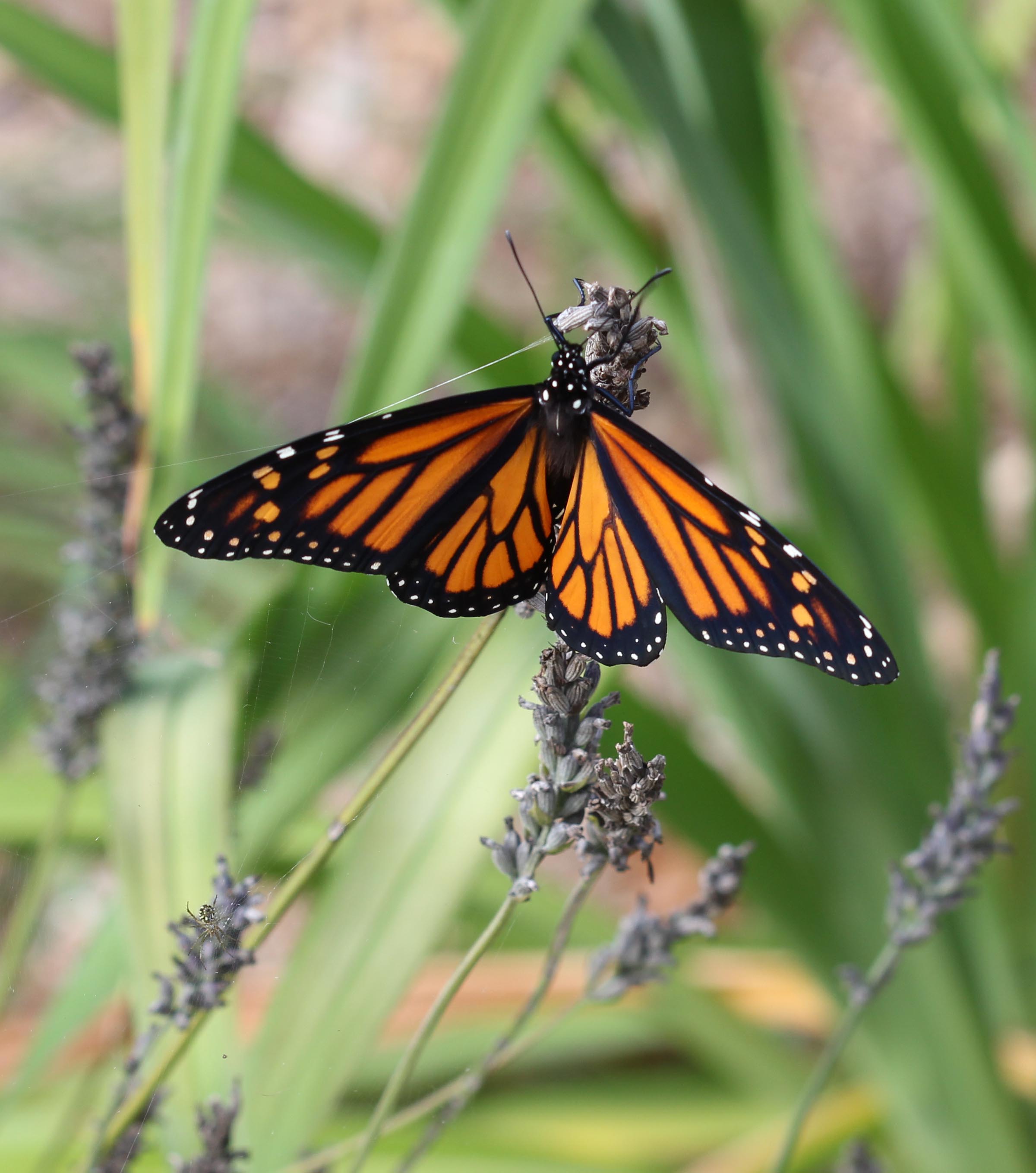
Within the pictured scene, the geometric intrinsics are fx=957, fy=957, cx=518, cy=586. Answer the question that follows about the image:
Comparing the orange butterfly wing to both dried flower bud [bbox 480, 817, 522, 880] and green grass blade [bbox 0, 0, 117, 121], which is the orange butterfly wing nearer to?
dried flower bud [bbox 480, 817, 522, 880]

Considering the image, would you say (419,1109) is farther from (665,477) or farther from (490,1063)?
(665,477)

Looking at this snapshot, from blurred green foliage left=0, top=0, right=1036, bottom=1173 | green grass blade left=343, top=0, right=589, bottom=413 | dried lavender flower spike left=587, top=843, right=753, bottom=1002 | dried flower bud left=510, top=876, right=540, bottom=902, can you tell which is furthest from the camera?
green grass blade left=343, top=0, right=589, bottom=413

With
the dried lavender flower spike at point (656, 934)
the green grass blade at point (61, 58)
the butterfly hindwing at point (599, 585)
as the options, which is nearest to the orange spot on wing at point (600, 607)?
the butterfly hindwing at point (599, 585)

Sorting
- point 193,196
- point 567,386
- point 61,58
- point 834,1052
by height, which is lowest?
point 834,1052

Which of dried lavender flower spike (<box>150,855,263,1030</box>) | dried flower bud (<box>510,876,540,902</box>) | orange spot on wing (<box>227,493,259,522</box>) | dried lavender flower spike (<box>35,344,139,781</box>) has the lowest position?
dried flower bud (<box>510,876,540,902</box>)

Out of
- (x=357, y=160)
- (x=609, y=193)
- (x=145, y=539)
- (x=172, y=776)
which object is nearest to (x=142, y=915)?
(x=172, y=776)

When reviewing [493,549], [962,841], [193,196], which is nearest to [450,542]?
[493,549]

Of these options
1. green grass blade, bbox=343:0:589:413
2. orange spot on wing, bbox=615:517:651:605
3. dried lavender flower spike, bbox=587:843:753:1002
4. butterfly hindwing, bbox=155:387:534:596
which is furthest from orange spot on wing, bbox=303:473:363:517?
green grass blade, bbox=343:0:589:413
